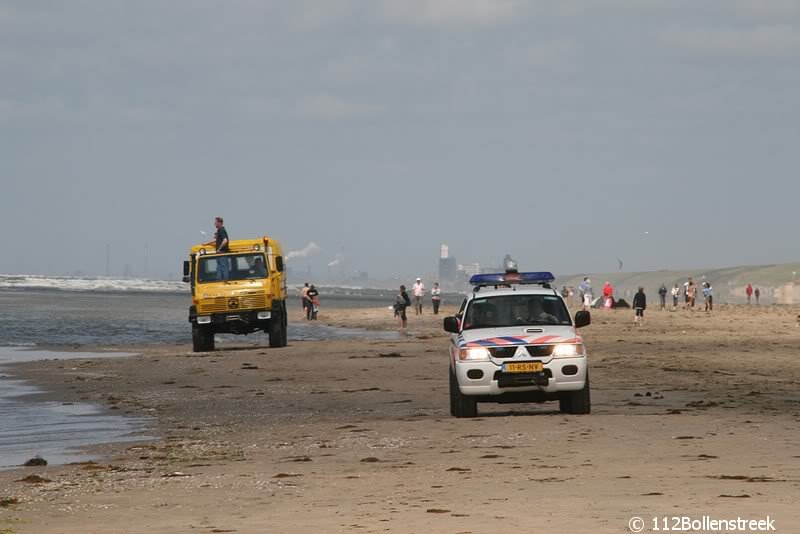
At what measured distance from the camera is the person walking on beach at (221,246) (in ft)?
118

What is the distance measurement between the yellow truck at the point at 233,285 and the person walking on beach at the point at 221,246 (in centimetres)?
3

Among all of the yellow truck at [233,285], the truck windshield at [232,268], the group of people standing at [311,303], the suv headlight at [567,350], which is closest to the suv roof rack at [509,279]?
the suv headlight at [567,350]

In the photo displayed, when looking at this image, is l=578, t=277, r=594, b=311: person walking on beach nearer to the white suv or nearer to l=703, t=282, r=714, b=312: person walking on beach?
l=703, t=282, r=714, b=312: person walking on beach

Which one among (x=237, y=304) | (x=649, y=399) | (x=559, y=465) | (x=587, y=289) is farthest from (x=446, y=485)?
(x=587, y=289)

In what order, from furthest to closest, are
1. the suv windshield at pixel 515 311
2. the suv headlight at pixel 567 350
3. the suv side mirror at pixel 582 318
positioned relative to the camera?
the suv windshield at pixel 515 311
the suv side mirror at pixel 582 318
the suv headlight at pixel 567 350

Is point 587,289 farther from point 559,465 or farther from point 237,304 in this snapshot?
point 559,465

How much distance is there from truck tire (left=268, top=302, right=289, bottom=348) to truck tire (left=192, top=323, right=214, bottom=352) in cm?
159

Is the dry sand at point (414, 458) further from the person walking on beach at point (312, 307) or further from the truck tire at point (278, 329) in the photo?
the person walking on beach at point (312, 307)

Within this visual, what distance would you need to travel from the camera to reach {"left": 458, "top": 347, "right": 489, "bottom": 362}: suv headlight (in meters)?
17.0

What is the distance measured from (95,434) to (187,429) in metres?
1.09

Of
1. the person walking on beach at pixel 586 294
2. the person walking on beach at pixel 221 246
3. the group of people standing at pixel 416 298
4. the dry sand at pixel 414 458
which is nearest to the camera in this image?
the dry sand at pixel 414 458

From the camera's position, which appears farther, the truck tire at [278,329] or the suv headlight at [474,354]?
the truck tire at [278,329]

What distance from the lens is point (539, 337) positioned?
672 inches

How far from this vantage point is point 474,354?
17.0 metres
